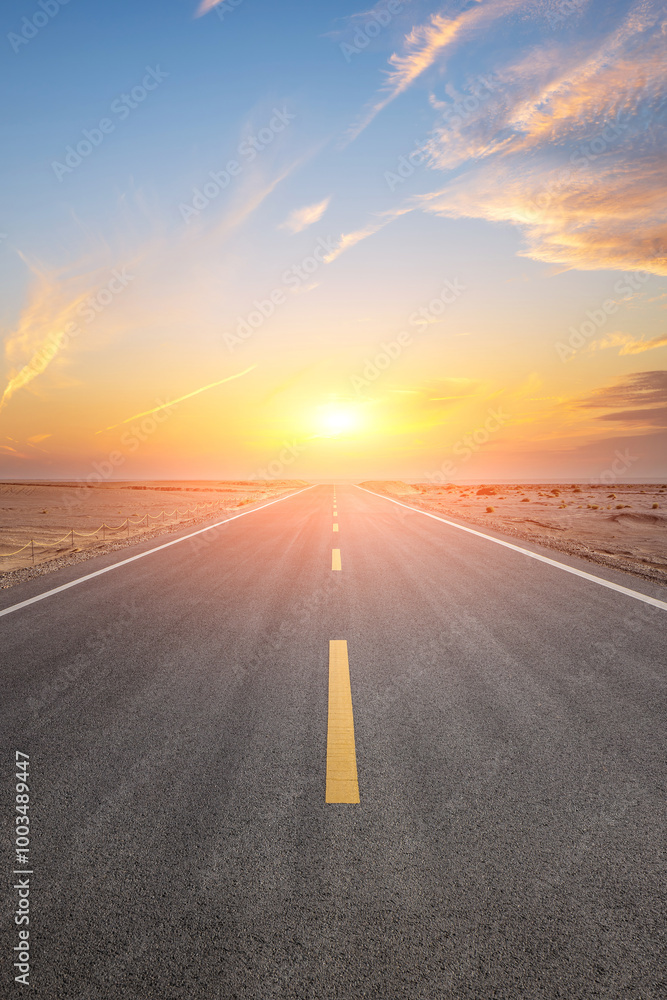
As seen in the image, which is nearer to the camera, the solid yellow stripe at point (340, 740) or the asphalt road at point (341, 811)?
the asphalt road at point (341, 811)

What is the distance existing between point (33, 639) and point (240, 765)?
3.41 m

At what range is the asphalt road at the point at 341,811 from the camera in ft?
5.76

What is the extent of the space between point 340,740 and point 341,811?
696mm

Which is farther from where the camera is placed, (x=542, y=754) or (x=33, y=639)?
(x=33, y=639)

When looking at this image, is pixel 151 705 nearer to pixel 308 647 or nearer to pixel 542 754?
pixel 308 647

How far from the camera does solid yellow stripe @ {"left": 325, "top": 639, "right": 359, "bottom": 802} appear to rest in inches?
105

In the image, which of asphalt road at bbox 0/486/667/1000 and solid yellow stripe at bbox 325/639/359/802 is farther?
solid yellow stripe at bbox 325/639/359/802

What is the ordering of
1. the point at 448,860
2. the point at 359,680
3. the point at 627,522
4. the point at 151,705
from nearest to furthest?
the point at 448,860 → the point at 151,705 → the point at 359,680 → the point at 627,522

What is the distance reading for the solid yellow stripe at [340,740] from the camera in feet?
8.73

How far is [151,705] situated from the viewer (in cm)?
371

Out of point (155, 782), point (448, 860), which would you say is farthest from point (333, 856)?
point (155, 782)

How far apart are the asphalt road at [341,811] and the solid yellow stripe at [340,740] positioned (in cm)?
A: 7

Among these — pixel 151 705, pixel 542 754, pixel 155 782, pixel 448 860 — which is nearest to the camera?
pixel 448 860

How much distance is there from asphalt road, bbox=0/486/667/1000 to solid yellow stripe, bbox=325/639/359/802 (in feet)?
0.21
